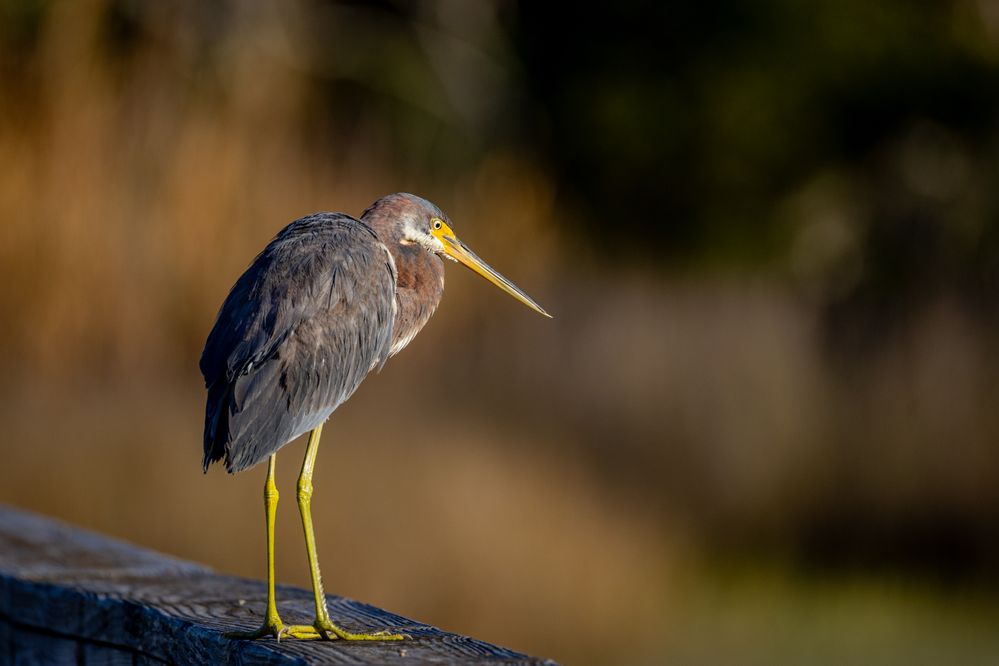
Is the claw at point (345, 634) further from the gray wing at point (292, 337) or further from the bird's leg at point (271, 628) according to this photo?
the gray wing at point (292, 337)

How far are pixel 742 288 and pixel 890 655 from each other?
4672mm

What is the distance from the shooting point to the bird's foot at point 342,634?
307 centimetres

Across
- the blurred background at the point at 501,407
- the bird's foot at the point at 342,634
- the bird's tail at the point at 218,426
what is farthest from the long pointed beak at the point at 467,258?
the blurred background at the point at 501,407

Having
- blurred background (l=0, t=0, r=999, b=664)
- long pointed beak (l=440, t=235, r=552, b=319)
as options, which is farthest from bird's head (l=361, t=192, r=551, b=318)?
blurred background (l=0, t=0, r=999, b=664)

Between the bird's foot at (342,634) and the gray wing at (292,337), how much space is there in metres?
0.38

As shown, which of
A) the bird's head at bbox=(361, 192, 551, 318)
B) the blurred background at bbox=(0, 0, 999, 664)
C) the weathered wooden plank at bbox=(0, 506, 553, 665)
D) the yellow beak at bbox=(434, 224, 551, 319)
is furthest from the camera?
the blurred background at bbox=(0, 0, 999, 664)

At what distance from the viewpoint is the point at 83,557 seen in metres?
3.99

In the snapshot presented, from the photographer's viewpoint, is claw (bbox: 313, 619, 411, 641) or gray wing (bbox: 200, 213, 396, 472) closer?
claw (bbox: 313, 619, 411, 641)

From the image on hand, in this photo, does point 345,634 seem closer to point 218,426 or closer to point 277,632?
point 277,632

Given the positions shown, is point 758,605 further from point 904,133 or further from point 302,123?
point 904,133

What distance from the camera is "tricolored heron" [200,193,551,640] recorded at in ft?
10.8

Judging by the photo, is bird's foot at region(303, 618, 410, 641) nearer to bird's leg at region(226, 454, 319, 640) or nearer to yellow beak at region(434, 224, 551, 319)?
bird's leg at region(226, 454, 319, 640)

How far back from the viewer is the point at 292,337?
11.2ft

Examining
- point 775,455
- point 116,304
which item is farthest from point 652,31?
point 116,304
